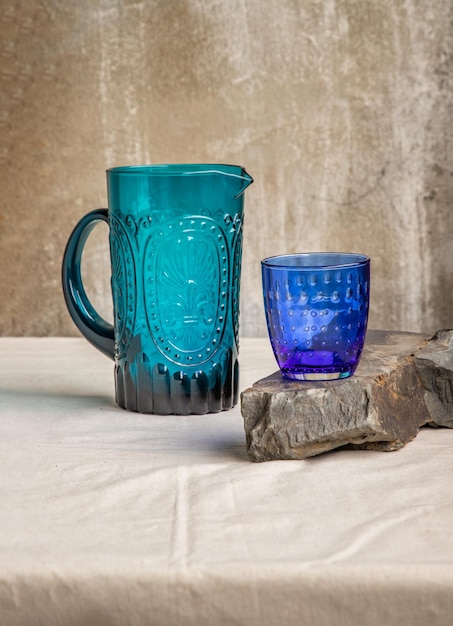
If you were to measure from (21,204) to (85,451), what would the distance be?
742mm

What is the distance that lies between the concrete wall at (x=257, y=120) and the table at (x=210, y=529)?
626 millimetres

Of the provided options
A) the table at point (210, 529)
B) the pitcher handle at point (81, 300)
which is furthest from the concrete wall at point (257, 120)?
the table at point (210, 529)

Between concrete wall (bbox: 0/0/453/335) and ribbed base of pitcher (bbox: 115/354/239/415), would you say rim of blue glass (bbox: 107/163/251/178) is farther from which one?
concrete wall (bbox: 0/0/453/335)

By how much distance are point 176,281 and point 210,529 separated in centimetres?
32

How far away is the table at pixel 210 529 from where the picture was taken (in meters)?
0.52

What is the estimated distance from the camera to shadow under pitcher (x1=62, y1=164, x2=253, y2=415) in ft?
2.79

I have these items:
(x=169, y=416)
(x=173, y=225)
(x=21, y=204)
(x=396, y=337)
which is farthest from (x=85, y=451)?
(x=21, y=204)

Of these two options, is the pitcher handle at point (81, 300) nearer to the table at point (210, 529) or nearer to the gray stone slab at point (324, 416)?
the table at point (210, 529)

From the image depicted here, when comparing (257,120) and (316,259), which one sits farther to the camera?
(257,120)

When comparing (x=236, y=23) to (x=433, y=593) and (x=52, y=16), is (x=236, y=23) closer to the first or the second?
(x=52, y=16)

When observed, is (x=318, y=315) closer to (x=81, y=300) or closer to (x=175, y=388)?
(x=175, y=388)

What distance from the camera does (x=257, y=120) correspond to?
54.7 inches

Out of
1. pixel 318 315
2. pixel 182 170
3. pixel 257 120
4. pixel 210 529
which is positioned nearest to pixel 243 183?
pixel 182 170

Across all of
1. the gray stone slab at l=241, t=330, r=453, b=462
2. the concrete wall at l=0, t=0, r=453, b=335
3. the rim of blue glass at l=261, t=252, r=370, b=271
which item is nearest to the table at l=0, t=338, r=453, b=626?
the gray stone slab at l=241, t=330, r=453, b=462
